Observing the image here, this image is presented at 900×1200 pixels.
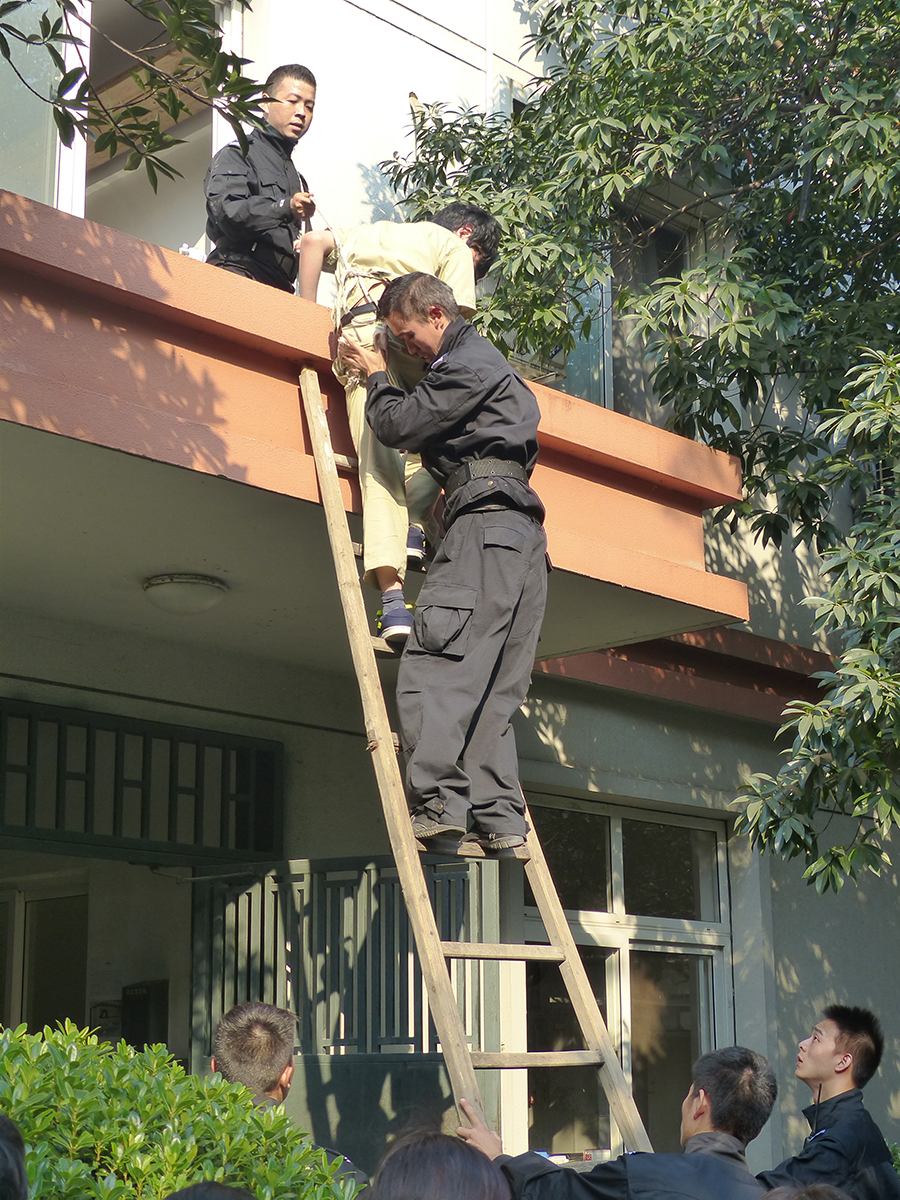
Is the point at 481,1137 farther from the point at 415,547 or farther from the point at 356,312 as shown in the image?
the point at 356,312

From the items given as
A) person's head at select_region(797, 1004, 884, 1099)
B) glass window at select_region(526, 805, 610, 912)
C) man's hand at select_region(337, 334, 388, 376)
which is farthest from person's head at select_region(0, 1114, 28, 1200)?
glass window at select_region(526, 805, 610, 912)

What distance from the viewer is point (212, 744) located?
7180mm

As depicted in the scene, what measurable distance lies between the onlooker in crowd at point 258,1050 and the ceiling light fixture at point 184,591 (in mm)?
2087

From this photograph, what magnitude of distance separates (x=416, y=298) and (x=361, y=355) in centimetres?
37

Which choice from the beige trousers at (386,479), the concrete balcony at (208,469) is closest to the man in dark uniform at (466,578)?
the beige trousers at (386,479)

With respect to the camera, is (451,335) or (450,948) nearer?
(450,948)

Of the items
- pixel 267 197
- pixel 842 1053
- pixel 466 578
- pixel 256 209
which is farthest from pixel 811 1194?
pixel 267 197

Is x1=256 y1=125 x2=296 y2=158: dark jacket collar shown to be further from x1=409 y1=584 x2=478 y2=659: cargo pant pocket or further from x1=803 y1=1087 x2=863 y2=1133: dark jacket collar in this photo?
x1=803 y1=1087 x2=863 y2=1133: dark jacket collar

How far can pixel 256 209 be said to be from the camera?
623cm

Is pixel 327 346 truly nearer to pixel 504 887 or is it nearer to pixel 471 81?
pixel 504 887

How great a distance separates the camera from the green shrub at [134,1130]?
2980 millimetres

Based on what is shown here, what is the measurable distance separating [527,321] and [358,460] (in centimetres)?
272

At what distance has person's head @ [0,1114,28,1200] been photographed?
205 cm

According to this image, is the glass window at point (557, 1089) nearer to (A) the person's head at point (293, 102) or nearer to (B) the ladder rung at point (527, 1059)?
(B) the ladder rung at point (527, 1059)
